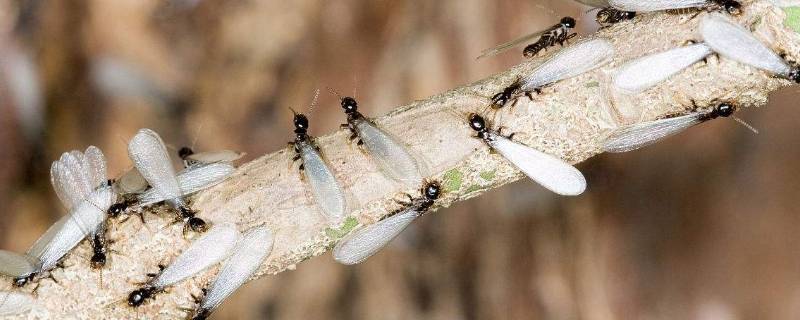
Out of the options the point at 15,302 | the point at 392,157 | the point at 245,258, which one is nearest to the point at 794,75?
the point at 392,157

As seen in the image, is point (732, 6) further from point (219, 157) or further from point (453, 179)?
point (219, 157)

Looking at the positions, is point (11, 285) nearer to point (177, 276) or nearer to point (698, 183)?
point (177, 276)

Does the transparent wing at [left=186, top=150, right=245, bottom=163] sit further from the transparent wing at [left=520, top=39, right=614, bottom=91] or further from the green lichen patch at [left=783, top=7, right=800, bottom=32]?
the green lichen patch at [left=783, top=7, right=800, bottom=32]

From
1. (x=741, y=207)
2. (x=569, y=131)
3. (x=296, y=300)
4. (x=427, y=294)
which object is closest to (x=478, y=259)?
(x=427, y=294)

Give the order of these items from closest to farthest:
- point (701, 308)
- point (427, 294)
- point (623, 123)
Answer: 1. point (623, 123)
2. point (701, 308)
3. point (427, 294)

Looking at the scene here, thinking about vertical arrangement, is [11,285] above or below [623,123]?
above

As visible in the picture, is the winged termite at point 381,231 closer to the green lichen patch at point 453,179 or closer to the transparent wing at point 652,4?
the green lichen patch at point 453,179

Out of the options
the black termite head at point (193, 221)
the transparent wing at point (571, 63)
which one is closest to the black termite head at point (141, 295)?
the black termite head at point (193, 221)
